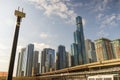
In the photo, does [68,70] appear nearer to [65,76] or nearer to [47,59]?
[65,76]

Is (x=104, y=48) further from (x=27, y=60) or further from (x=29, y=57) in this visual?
(x=29, y=57)

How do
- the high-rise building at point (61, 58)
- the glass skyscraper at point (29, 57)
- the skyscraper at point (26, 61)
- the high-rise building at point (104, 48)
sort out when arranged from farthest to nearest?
the skyscraper at point (26, 61) < the glass skyscraper at point (29, 57) < the high-rise building at point (61, 58) < the high-rise building at point (104, 48)

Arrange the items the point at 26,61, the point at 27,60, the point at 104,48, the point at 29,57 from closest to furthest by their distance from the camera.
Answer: the point at 104,48 → the point at 26,61 → the point at 27,60 → the point at 29,57

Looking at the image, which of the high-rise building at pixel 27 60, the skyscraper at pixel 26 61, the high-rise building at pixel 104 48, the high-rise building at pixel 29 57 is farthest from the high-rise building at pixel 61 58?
the high-rise building at pixel 104 48

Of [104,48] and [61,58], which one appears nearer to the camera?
[104,48]

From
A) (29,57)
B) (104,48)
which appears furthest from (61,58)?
(104,48)

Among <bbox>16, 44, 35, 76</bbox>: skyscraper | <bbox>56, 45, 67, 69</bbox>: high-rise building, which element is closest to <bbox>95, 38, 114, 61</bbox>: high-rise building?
<bbox>56, 45, 67, 69</bbox>: high-rise building

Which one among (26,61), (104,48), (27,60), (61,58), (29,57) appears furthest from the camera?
(29,57)

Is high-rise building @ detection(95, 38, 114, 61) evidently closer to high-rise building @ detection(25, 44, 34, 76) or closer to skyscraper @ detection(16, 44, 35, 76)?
skyscraper @ detection(16, 44, 35, 76)

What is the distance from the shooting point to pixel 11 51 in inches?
552

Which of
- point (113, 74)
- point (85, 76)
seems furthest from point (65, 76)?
point (113, 74)

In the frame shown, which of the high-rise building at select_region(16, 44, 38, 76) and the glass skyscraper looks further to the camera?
the glass skyscraper

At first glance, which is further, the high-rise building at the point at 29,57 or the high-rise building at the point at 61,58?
the high-rise building at the point at 29,57

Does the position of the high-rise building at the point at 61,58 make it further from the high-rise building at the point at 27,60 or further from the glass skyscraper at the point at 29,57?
the glass skyscraper at the point at 29,57
